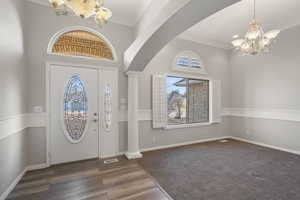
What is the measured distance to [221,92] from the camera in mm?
4824

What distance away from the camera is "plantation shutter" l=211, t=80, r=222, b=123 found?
4.62 meters

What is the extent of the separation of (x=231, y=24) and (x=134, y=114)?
3419 mm

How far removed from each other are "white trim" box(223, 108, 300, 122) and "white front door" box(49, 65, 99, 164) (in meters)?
4.42

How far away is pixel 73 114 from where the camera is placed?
9.61 ft

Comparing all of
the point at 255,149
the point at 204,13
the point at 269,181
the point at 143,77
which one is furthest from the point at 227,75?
the point at 204,13

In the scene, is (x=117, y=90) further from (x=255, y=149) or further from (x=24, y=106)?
(x=255, y=149)

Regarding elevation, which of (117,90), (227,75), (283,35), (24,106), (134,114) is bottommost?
(134,114)

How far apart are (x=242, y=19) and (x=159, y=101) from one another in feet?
9.36

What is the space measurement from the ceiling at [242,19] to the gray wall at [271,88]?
0.50 m

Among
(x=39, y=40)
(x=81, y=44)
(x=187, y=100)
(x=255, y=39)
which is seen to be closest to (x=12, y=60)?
(x=39, y=40)

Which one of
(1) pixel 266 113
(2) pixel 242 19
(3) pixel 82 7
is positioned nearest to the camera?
(3) pixel 82 7

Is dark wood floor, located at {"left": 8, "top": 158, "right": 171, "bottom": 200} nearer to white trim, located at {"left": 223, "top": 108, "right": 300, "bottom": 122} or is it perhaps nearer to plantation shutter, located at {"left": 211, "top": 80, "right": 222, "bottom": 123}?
plantation shutter, located at {"left": 211, "top": 80, "right": 222, "bottom": 123}

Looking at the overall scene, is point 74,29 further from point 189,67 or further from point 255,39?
point 255,39

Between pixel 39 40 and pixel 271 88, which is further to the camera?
pixel 271 88
